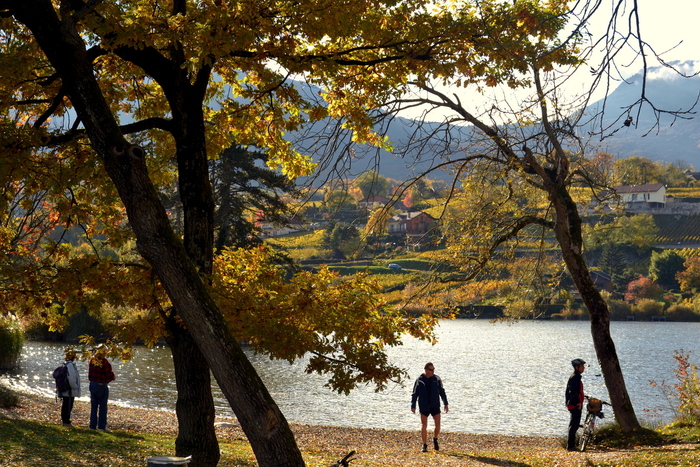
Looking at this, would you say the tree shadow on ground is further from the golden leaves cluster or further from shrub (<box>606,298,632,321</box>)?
shrub (<box>606,298,632,321</box>)

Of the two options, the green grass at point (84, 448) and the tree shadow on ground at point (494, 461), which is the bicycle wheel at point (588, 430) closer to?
the tree shadow on ground at point (494, 461)

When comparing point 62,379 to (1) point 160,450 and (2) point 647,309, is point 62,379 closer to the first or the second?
(1) point 160,450

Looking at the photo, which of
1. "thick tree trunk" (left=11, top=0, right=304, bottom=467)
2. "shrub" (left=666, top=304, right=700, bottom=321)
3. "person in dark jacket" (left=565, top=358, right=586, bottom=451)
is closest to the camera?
"thick tree trunk" (left=11, top=0, right=304, bottom=467)

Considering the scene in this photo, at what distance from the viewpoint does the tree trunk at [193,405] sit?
834cm

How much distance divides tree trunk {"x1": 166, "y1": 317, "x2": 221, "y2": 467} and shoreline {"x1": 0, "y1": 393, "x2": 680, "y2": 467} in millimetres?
3367

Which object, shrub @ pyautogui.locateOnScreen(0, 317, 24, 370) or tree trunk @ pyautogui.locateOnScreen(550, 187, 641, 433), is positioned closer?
tree trunk @ pyautogui.locateOnScreen(550, 187, 641, 433)

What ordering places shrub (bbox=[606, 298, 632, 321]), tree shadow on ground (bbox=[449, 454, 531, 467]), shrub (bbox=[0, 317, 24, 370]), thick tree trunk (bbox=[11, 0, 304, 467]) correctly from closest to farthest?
thick tree trunk (bbox=[11, 0, 304, 467]), tree shadow on ground (bbox=[449, 454, 531, 467]), shrub (bbox=[0, 317, 24, 370]), shrub (bbox=[606, 298, 632, 321])

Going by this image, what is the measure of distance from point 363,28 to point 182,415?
5345 millimetres

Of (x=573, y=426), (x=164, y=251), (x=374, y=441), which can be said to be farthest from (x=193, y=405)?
(x=374, y=441)

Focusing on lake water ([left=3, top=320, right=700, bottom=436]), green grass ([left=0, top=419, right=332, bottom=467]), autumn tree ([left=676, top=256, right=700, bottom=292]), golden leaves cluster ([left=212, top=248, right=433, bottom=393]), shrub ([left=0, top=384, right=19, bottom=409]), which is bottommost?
lake water ([left=3, top=320, right=700, bottom=436])

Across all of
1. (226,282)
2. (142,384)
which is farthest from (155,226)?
(142,384)

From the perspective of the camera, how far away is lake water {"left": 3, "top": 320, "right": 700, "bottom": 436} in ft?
69.7

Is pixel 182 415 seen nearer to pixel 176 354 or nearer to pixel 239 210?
pixel 176 354

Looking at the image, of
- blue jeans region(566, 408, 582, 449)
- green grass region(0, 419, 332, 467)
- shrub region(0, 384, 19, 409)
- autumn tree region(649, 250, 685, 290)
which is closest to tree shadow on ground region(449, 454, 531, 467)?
blue jeans region(566, 408, 582, 449)
